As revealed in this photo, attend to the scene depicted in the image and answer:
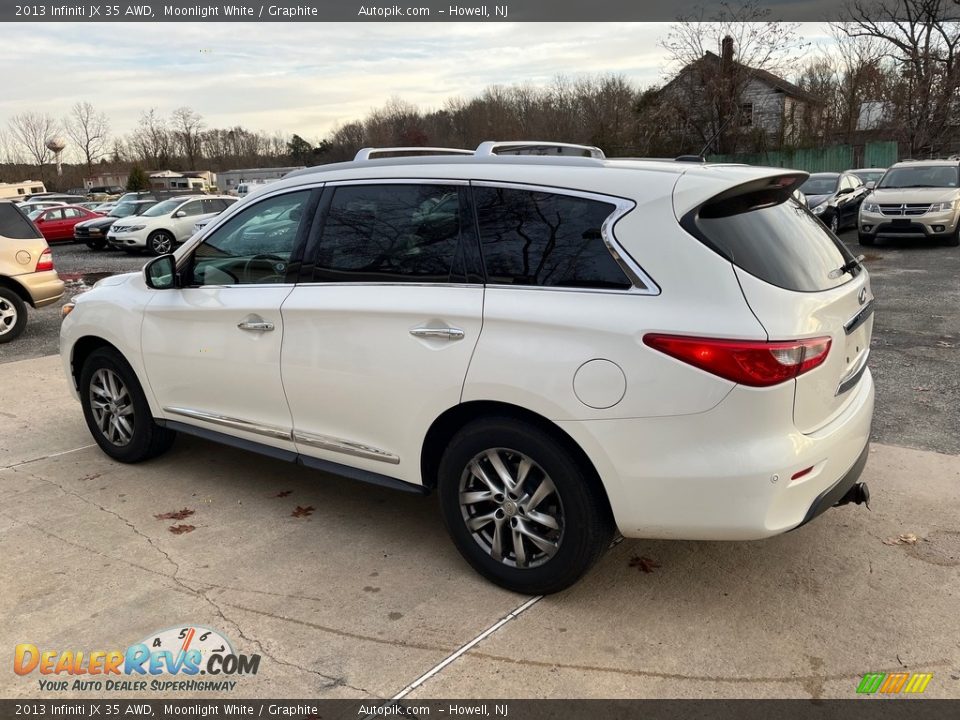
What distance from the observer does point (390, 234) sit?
3549 millimetres

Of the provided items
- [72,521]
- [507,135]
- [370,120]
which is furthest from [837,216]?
[370,120]

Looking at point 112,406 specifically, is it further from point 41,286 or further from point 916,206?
point 916,206

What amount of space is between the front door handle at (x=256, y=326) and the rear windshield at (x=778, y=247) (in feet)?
7.19

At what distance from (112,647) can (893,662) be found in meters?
2.98

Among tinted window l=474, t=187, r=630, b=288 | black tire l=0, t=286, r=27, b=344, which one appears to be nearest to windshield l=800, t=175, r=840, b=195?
black tire l=0, t=286, r=27, b=344

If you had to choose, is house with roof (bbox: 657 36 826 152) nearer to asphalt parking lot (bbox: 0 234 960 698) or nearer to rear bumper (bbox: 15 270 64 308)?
rear bumper (bbox: 15 270 64 308)

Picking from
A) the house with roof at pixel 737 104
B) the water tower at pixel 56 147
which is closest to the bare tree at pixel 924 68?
the house with roof at pixel 737 104

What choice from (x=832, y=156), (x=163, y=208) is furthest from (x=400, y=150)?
(x=832, y=156)

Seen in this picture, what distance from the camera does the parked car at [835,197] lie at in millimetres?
16859

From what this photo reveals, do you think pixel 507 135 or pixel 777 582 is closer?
pixel 777 582

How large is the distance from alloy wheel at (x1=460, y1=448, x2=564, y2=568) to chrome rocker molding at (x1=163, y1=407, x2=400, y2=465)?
1.46ft

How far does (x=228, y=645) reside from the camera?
295cm

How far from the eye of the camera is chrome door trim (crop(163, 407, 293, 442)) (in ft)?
12.9

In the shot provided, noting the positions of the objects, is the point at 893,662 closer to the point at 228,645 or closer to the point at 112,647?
the point at 228,645
